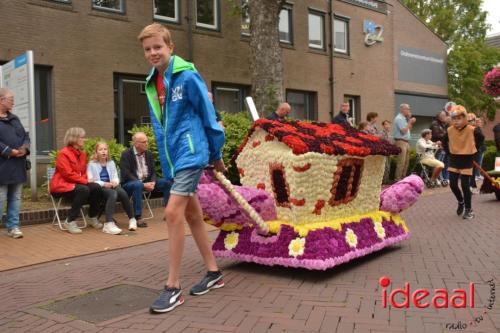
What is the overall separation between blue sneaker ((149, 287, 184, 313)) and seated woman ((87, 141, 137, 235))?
3655mm

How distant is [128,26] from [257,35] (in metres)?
3.64

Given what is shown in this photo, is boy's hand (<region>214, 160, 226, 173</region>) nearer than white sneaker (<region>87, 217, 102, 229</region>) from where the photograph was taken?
Yes

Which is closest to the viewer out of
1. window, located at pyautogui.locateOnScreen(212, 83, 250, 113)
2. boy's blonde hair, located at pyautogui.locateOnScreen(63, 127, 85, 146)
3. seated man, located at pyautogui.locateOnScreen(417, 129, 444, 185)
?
boy's blonde hair, located at pyautogui.locateOnScreen(63, 127, 85, 146)

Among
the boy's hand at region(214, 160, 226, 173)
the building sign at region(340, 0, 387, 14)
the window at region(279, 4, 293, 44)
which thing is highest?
the building sign at region(340, 0, 387, 14)

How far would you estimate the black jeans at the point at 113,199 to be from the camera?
7.63m

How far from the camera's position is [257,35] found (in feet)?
41.8

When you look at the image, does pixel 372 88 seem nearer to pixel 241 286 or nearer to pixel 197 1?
pixel 197 1

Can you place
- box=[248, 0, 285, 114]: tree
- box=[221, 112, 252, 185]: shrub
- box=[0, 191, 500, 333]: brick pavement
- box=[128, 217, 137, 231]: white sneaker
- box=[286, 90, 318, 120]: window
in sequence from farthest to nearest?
box=[286, 90, 318, 120]: window, box=[248, 0, 285, 114]: tree, box=[221, 112, 252, 185]: shrub, box=[128, 217, 137, 231]: white sneaker, box=[0, 191, 500, 333]: brick pavement

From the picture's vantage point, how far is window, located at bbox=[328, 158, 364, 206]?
5.20 metres

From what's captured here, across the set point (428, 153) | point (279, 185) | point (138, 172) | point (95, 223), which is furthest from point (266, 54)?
point (279, 185)

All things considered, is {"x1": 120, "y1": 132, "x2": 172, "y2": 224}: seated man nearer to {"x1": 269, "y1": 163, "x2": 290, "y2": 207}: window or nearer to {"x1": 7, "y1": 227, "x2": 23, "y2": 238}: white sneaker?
{"x1": 7, "y1": 227, "x2": 23, "y2": 238}: white sneaker

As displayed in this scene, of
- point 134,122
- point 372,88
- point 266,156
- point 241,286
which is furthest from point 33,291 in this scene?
point 372,88

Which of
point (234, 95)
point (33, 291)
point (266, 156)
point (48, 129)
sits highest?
point (234, 95)

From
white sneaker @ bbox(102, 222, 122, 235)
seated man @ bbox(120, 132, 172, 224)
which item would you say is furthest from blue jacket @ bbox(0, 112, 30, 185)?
seated man @ bbox(120, 132, 172, 224)
